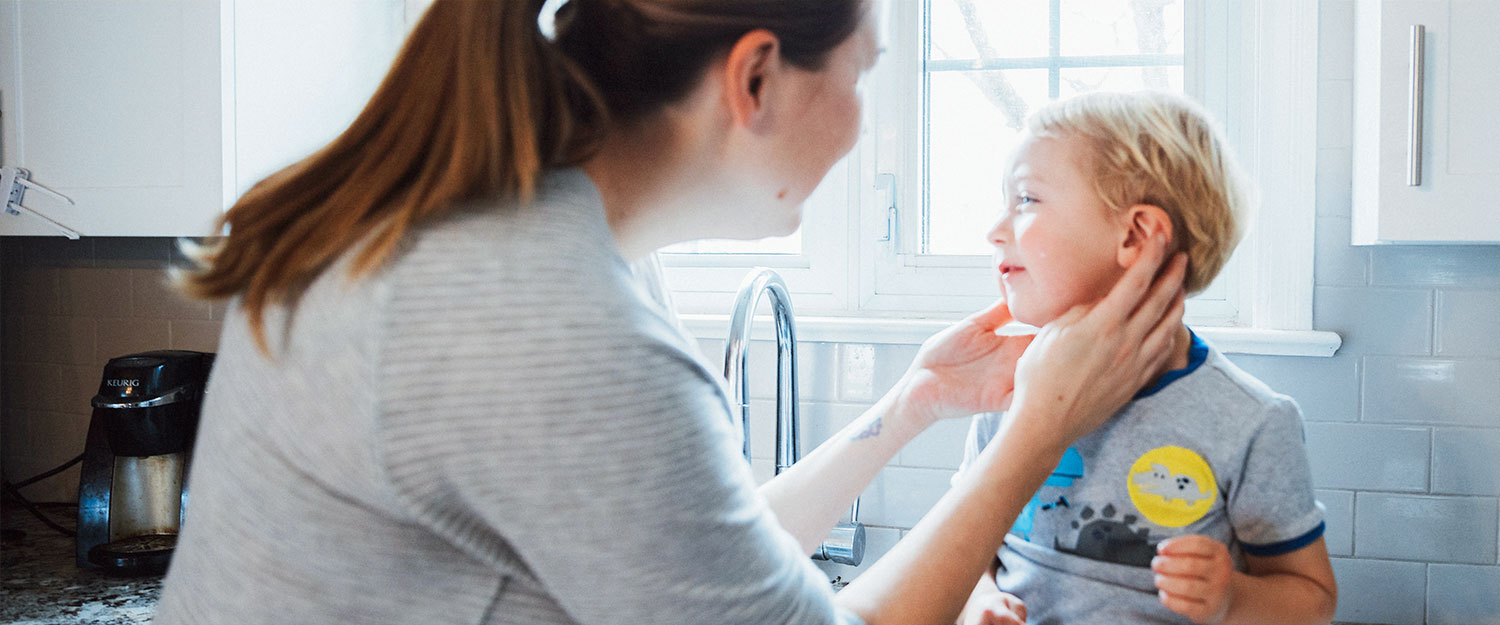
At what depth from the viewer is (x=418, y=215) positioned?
61cm

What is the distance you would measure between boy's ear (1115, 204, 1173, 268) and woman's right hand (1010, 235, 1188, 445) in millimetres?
20

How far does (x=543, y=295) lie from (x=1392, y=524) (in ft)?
4.67

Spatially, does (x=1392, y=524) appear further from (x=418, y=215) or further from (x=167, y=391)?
(x=167, y=391)

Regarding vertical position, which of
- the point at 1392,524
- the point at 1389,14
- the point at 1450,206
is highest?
the point at 1389,14

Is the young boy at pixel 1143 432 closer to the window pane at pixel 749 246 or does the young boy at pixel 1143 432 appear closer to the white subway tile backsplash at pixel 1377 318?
the white subway tile backsplash at pixel 1377 318

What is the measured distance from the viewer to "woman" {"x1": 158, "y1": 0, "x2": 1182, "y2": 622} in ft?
1.87

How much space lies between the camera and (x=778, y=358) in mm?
1447

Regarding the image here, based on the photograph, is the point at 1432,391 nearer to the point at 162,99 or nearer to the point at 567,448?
the point at 567,448

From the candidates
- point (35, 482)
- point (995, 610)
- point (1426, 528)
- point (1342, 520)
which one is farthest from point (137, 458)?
point (1426, 528)

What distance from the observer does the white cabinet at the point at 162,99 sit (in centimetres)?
167

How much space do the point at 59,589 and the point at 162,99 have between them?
0.79m

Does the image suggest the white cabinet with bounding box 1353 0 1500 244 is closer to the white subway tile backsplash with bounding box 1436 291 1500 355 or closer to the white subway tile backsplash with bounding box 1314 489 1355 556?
the white subway tile backsplash with bounding box 1436 291 1500 355

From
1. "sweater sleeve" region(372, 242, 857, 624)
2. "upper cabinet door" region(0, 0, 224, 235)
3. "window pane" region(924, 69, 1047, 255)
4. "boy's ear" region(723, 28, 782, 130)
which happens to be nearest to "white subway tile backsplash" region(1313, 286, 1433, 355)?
"window pane" region(924, 69, 1047, 255)

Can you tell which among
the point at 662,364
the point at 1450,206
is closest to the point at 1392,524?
the point at 1450,206
